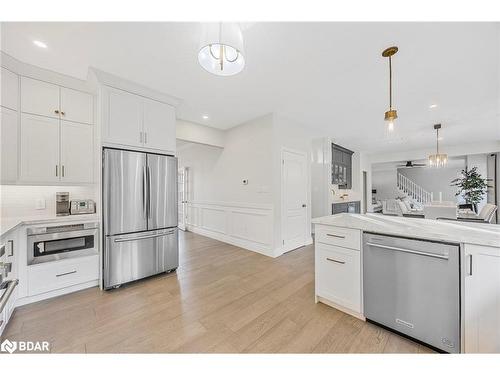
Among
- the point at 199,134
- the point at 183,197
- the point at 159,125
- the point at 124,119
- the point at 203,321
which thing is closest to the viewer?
the point at 203,321

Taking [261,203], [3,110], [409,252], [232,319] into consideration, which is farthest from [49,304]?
[409,252]

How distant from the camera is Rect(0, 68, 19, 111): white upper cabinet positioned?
6.87 ft

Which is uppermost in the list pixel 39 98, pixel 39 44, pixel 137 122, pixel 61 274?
pixel 39 44

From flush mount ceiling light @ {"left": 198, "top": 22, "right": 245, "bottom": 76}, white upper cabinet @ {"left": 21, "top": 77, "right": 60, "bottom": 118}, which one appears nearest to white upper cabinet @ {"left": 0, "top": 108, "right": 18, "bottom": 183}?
white upper cabinet @ {"left": 21, "top": 77, "right": 60, "bottom": 118}

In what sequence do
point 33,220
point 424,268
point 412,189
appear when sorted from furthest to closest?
point 412,189
point 33,220
point 424,268

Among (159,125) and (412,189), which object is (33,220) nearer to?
(159,125)

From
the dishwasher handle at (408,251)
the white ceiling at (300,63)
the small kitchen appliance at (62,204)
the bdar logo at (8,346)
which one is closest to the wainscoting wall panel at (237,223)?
the white ceiling at (300,63)

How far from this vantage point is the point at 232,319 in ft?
6.06

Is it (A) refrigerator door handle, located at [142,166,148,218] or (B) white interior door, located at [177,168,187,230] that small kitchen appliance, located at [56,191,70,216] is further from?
(B) white interior door, located at [177,168,187,230]

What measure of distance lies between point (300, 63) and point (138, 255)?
10.0ft

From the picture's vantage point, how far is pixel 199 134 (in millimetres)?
4203

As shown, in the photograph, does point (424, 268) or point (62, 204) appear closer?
point (424, 268)

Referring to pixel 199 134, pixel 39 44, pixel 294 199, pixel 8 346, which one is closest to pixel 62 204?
pixel 8 346
